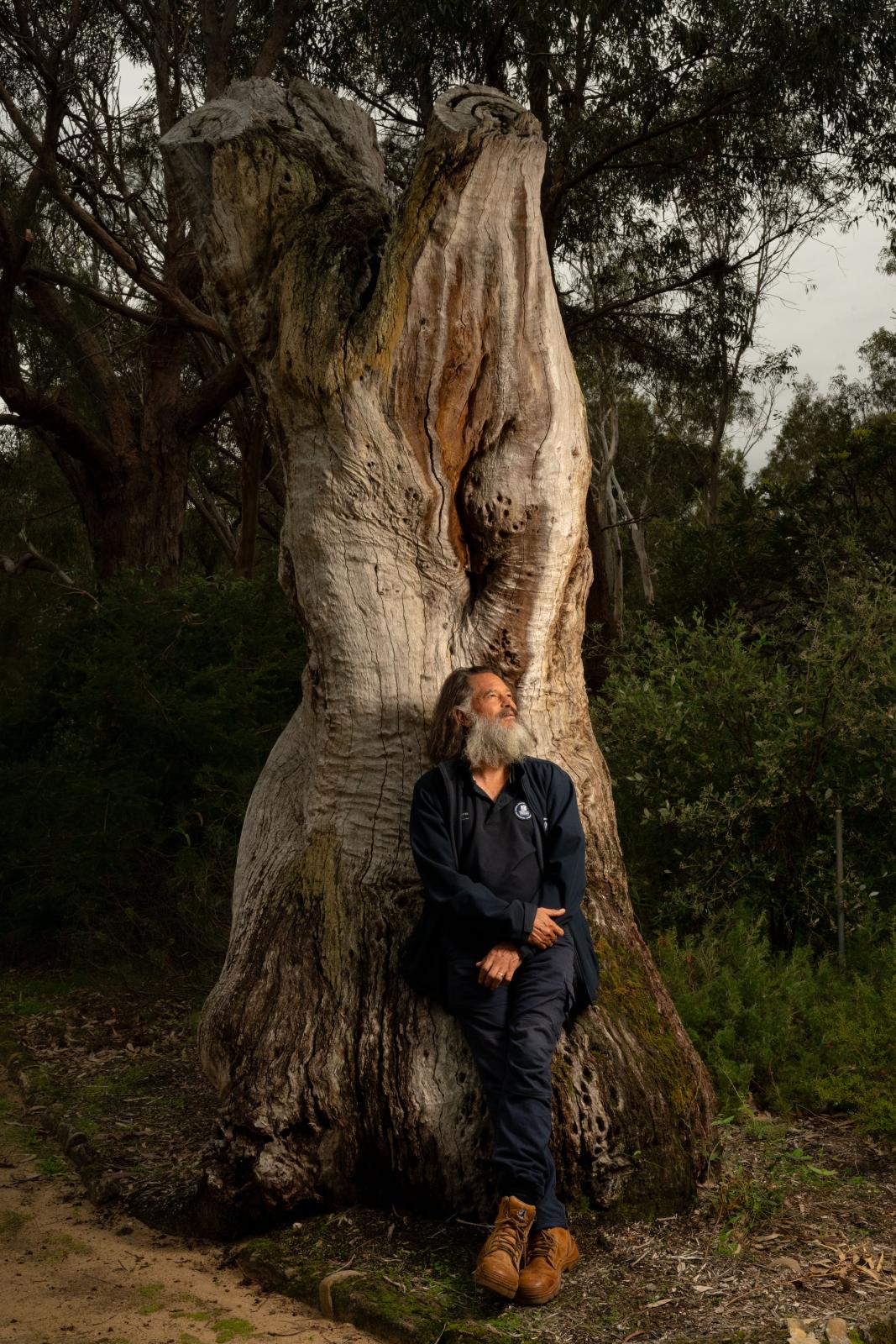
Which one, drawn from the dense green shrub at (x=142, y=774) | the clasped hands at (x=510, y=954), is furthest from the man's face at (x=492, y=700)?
the dense green shrub at (x=142, y=774)

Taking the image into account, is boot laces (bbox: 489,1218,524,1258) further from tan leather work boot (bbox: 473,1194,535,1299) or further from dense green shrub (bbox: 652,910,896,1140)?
dense green shrub (bbox: 652,910,896,1140)

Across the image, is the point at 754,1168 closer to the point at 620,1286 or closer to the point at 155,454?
the point at 620,1286

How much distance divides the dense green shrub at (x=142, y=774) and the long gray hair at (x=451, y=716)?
422 centimetres

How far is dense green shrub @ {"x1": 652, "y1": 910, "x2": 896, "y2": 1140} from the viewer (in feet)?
16.9

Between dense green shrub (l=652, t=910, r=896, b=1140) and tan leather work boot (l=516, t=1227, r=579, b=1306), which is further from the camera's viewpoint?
dense green shrub (l=652, t=910, r=896, b=1140)

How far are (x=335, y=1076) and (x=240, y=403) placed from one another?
46.8ft

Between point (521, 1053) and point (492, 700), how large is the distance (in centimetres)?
118

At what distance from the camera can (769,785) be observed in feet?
23.0

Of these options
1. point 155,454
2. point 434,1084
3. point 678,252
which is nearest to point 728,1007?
point 434,1084

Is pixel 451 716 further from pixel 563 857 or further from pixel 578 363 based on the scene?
pixel 578 363

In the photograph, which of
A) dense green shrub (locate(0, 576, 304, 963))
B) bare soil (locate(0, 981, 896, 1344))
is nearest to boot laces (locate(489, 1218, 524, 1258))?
bare soil (locate(0, 981, 896, 1344))

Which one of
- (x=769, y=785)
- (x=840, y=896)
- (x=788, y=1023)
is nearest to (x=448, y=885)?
(x=788, y=1023)

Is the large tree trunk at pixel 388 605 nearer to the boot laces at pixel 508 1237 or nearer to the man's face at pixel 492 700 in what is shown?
the man's face at pixel 492 700

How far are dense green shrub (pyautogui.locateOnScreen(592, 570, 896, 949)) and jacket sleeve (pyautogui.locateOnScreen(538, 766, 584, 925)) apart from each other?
8.74 ft
